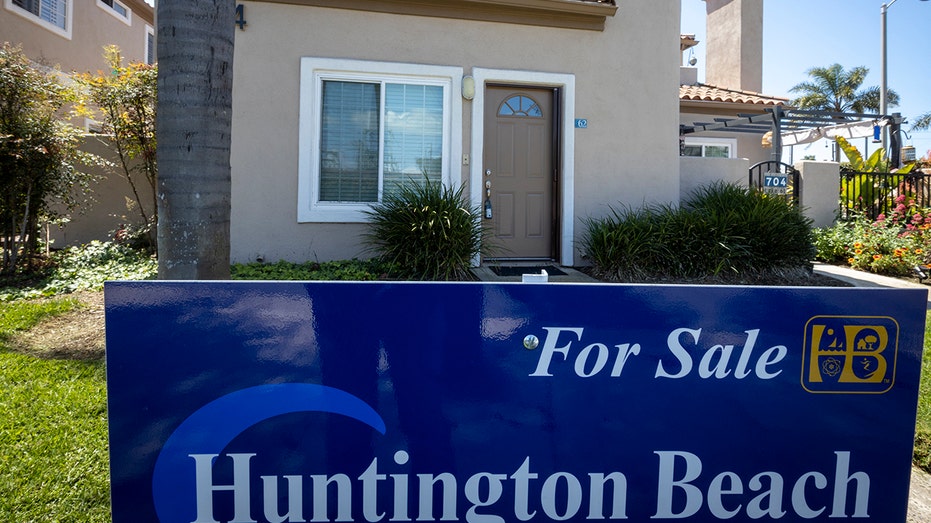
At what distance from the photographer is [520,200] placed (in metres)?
8.55

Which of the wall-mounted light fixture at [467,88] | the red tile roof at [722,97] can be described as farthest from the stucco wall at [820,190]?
the wall-mounted light fixture at [467,88]

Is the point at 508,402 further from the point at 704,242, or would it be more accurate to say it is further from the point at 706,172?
the point at 706,172

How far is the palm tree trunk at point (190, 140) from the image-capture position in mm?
3205

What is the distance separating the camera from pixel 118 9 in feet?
58.6

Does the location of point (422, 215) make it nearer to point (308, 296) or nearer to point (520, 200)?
point (520, 200)

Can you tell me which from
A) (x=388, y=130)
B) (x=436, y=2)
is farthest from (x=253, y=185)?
(x=436, y=2)

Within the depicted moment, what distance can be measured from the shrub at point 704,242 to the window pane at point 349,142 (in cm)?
302

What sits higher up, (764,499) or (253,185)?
(253,185)

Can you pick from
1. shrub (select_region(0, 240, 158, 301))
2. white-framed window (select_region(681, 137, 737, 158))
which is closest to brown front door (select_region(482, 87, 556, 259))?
shrub (select_region(0, 240, 158, 301))

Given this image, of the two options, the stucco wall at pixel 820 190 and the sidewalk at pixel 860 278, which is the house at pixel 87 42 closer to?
the sidewalk at pixel 860 278

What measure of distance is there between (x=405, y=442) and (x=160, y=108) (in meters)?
A: 2.45

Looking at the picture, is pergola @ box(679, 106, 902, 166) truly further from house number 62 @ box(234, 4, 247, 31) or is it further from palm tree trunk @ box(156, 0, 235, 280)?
palm tree trunk @ box(156, 0, 235, 280)

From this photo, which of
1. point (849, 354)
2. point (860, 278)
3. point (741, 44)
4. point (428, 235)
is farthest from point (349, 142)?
point (741, 44)

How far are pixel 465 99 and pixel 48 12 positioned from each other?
478 inches
